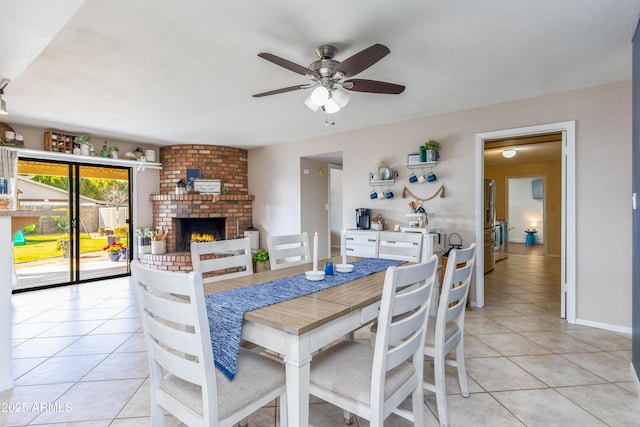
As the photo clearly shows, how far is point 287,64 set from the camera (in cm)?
201

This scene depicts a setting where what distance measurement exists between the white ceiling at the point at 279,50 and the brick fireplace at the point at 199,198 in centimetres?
189

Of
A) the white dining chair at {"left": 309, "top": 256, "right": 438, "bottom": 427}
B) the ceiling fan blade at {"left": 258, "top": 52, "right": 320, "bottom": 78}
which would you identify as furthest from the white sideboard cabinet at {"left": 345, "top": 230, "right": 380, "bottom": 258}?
the white dining chair at {"left": 309, "top": 256, "right": 438, "bottom": 427}

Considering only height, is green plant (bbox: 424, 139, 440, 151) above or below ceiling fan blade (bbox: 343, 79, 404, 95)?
below

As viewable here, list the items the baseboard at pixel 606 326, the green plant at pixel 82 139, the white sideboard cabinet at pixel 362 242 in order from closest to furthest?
the baseboard at pixel 606 326 < the white sideboard cabinet at pixel 362 242 < the green plant at pixel 82 139

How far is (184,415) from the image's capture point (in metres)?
1.25

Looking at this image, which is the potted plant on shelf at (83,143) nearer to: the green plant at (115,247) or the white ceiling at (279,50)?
the white ceiling at (279,50)


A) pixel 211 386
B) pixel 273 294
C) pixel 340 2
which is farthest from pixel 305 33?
pixel 211 386

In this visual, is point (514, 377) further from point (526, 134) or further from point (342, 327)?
point (526, 134)

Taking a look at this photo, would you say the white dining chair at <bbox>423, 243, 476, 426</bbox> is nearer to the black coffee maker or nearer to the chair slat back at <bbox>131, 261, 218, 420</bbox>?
the chair slat back at <bbox>131, 261, 218, 420</bbox>

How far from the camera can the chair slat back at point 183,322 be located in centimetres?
110

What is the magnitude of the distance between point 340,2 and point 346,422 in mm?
2274

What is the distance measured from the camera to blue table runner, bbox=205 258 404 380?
1.32 m

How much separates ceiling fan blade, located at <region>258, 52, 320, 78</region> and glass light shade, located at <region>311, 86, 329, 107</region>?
11cm

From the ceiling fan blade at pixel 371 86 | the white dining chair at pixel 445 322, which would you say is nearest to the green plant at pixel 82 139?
the ceiling fan blade at pixel 371 86
